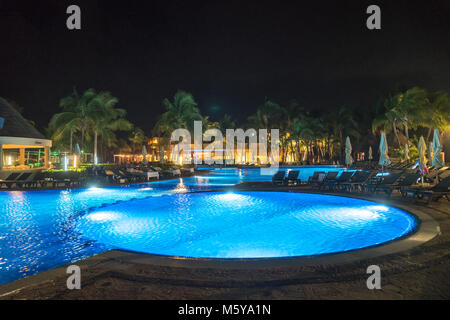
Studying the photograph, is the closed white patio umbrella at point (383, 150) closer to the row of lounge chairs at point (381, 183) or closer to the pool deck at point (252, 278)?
the row of lounge chairs at point (381, 183)

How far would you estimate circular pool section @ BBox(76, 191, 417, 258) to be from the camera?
5.43 meters

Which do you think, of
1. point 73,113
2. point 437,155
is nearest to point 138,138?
point 73,113

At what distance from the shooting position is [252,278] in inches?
130

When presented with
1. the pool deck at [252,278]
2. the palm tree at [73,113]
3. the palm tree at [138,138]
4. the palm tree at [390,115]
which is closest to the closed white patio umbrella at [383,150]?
the pool deck at [252,278]

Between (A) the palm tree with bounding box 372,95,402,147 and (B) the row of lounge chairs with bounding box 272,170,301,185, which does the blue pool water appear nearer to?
(B) the row of lounge chairs with bounding box 272,170,301,185

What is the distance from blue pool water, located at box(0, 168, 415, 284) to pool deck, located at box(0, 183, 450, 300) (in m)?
1.18

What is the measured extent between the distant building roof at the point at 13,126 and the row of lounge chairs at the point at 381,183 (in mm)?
18214

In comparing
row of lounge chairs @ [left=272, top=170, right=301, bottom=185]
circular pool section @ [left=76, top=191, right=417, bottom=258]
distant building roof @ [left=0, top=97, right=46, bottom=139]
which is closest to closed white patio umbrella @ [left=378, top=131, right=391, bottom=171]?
row of lounge chairs @ [left=272, top=170, right=301, bottom=185]

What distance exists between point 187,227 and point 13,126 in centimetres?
2050

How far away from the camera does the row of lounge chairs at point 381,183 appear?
857 centimetres

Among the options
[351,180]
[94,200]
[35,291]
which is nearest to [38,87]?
[94,200]

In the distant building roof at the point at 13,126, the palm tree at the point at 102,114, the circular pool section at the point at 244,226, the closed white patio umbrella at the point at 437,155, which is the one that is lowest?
the circular pool section at the point at 244,226

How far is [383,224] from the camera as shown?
22.6ft
